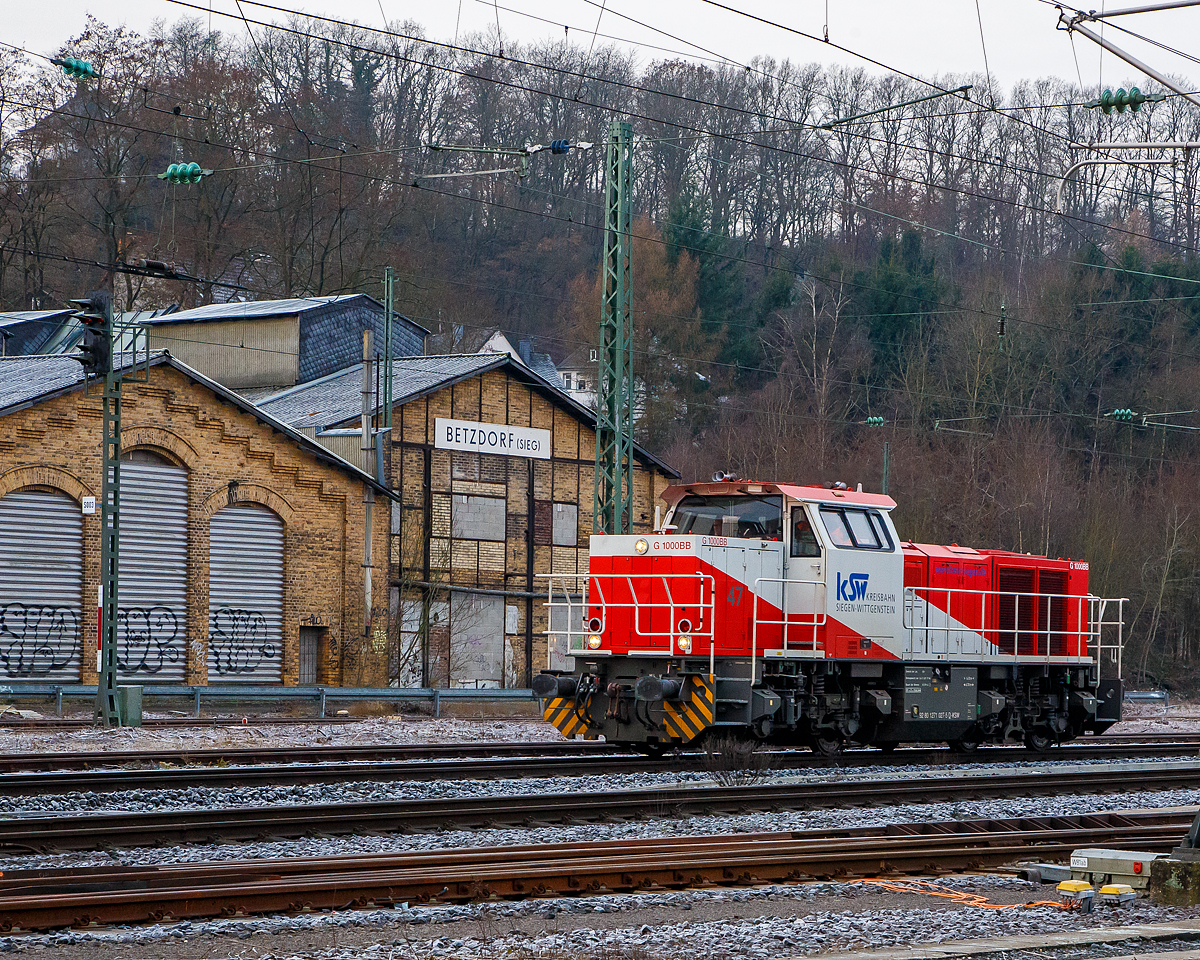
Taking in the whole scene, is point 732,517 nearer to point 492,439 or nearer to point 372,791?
point 372,791

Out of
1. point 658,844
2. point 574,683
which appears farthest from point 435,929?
point 574,683

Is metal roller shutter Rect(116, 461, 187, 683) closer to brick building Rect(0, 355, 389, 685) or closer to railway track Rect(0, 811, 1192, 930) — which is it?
brick building Rect(0, 355, 389, 685)

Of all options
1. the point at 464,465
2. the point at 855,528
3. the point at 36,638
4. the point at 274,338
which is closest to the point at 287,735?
the point at 855,528

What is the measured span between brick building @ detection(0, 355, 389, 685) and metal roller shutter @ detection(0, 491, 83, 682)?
28mm

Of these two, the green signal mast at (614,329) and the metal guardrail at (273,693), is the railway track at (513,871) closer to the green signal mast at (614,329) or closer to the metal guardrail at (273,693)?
the green signal mast at (614,329)

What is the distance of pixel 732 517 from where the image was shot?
57.0 ft

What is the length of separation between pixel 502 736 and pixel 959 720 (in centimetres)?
730

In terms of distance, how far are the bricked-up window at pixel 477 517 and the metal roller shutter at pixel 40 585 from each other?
11192 millimetres

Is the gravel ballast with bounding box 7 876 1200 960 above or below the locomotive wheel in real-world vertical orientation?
above

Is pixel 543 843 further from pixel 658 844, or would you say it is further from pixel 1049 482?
pixel 1049 482

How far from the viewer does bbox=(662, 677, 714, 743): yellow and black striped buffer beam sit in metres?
15.9

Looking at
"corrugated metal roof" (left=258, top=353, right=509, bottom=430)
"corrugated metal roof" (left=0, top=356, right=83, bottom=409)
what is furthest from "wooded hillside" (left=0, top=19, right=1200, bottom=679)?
"corrugated metal roof" (left=0, top=356, right=83, bottom=409)

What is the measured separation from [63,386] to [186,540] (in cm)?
445

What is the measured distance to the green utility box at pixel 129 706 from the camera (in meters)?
22.0
